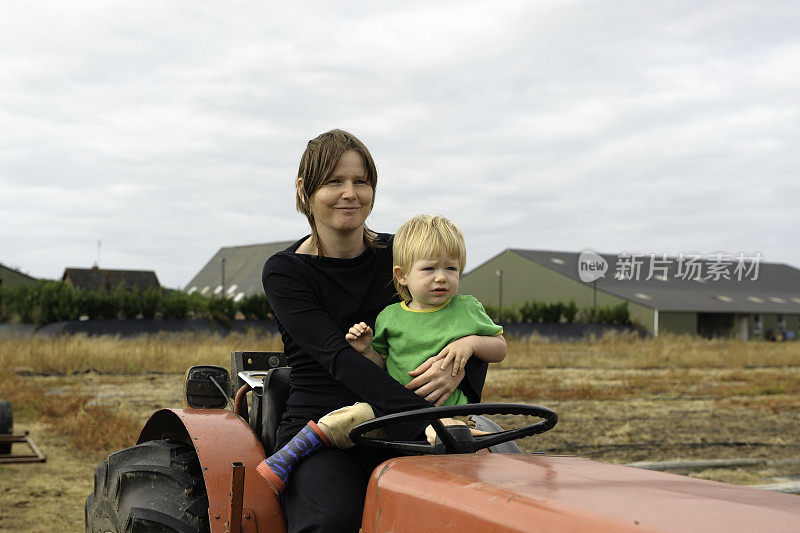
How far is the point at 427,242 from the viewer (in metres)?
2.37

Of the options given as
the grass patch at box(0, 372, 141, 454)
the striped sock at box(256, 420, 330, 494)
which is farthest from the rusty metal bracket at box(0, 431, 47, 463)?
the striped sock at box(256, 420, 330, 494)

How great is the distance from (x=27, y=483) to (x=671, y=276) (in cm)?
4596

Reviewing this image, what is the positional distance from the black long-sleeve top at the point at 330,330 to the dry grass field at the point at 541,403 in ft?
12.4

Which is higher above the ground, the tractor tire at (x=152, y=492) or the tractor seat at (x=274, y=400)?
the tractor seat at (x=274, y=400)

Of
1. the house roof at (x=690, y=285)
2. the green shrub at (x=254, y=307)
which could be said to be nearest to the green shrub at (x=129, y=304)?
the green shrub at (x=254, y=307)

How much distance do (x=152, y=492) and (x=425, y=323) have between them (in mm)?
1095

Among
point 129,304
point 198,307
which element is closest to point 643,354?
point 198,307

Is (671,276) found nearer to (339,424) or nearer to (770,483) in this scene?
(770,483)

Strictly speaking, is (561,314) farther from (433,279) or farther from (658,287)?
(433,279)

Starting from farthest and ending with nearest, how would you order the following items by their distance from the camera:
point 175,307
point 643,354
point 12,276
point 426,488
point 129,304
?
point 12,276
point 175,307
point 129,304
point 643,354
point 426,488

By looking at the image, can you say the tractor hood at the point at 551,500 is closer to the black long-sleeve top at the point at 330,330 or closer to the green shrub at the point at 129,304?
the black long-sleeve top at the point at 330,330

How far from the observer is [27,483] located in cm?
693

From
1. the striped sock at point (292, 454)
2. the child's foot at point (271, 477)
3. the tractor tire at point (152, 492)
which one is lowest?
the tractor tire at point (152, 492)

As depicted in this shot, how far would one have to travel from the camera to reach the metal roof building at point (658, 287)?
141ft
